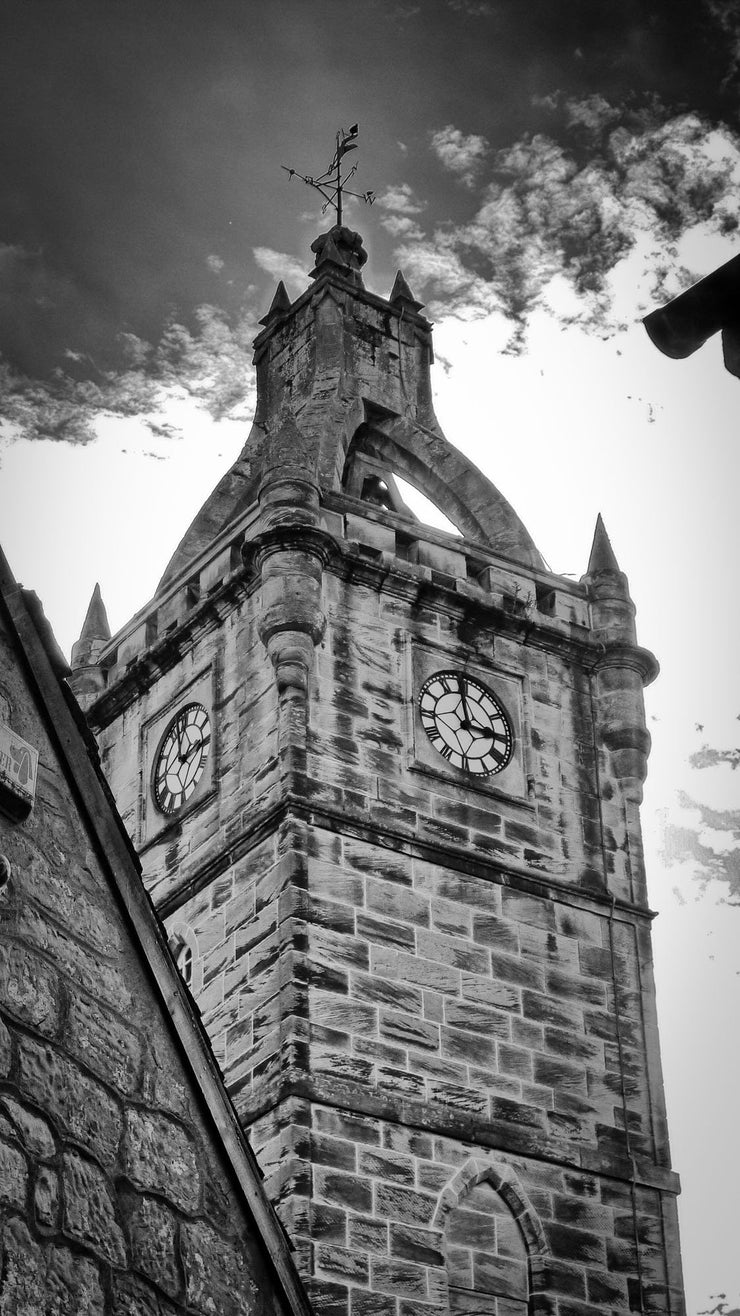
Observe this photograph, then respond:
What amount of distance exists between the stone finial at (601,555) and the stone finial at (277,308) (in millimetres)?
5469

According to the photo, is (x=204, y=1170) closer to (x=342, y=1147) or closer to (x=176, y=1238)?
(x=176, y=1238)

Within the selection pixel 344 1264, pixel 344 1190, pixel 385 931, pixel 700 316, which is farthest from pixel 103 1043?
pixel 385 931

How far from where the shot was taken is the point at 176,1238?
24.6 ft

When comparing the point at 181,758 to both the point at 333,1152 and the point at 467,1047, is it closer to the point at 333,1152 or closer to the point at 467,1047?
the point at 467,1047

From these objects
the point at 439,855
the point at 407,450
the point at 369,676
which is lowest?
the point at 439,855

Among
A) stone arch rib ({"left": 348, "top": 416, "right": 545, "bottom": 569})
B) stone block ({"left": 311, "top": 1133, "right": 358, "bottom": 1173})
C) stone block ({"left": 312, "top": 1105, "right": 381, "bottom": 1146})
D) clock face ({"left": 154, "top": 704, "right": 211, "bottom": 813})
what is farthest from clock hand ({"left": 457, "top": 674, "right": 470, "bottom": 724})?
stone block ({"left": 311, "top": 1133, "right": 358, "bottom": 1173})

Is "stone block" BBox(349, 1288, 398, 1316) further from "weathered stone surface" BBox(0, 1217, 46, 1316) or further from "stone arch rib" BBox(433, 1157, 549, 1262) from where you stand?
"weathered stone surface" BBox(0, 1217, 46, 1316)

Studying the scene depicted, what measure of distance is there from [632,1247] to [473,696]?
261 inches

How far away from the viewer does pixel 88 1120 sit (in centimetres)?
732

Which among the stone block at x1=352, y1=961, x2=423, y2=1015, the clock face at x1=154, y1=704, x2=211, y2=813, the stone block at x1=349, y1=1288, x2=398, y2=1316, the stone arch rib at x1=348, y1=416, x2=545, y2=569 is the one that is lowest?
the stone block at x1=349, y1=1288, x2=398, y2=1316

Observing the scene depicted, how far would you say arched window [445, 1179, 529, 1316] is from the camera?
24359 mm

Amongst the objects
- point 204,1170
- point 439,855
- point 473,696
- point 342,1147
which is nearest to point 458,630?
point 473,696

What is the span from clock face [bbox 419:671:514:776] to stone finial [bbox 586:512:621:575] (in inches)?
132

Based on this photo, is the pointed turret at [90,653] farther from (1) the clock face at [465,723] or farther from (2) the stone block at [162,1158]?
(2) the stone block at [162,1158]
